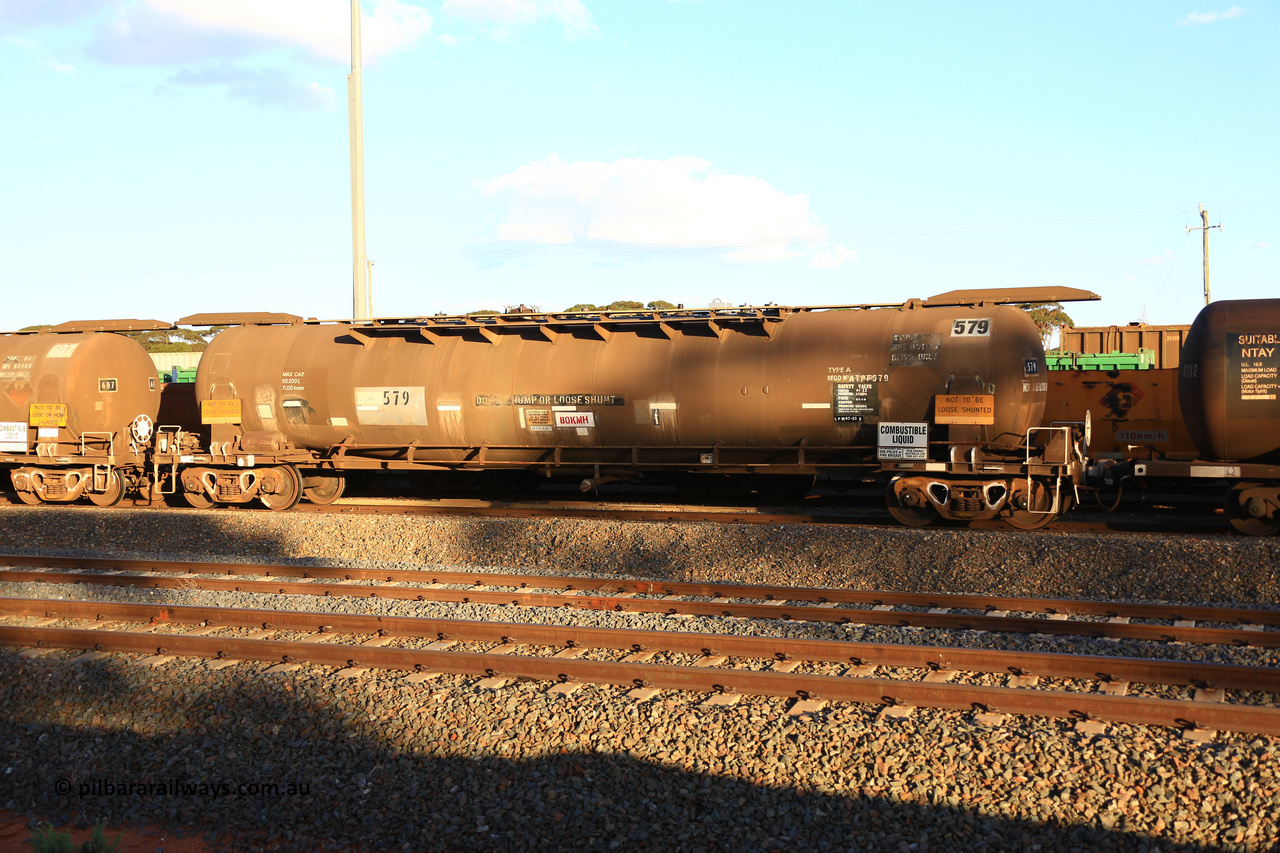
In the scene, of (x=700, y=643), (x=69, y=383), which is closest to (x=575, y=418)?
(x=700, y=643)

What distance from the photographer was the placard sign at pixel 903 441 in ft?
43.4

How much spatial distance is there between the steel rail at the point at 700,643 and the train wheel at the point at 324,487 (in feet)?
27.2

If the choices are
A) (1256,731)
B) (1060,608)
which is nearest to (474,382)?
(1060,608)

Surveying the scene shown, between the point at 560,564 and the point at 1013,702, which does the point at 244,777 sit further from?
the point at 560,564

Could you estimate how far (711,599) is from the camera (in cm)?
949

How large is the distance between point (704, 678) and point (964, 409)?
8.17 metres

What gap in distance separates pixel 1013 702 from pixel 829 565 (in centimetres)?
493

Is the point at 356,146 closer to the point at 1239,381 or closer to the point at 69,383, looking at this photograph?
the point at 69,383

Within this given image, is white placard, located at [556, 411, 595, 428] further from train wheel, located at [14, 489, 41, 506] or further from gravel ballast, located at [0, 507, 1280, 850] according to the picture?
train wheel, located at [14, 489, 41, 506]

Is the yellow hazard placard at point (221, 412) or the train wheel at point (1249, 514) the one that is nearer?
the train wheel at point (1249, 514)

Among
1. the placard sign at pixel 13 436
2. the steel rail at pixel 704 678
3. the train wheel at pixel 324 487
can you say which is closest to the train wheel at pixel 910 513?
the steel rail at pixel 704 678

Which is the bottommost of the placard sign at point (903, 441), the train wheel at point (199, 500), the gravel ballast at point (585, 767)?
the gravel ballast at point (585, 767)

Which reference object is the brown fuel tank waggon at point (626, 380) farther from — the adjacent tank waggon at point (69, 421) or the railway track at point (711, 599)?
the railway track at point (711, 599)

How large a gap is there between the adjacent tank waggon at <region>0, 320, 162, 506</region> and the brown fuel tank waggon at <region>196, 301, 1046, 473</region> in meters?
2.73
